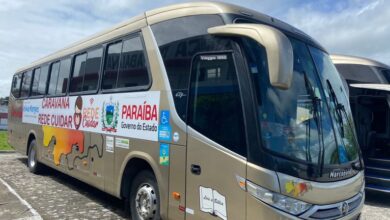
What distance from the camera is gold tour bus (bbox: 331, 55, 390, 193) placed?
9.44 meters

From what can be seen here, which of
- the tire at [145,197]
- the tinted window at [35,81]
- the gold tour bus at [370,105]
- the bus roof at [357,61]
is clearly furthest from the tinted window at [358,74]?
the tinted window at [35,81]

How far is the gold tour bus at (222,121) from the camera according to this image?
388cm

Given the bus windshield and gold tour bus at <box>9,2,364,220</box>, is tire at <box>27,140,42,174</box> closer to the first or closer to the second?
gold tour bus at <box>9,2,364,220</box>

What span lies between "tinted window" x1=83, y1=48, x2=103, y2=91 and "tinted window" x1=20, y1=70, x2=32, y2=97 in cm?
519

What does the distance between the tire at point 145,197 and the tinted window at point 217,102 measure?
1.33 m

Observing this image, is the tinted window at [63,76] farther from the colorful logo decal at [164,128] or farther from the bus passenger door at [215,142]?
the bus passenger door at [215,142]

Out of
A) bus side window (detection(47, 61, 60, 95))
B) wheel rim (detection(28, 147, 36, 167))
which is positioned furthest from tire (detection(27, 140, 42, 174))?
bus side window (detection(47, 61, 60, 95))

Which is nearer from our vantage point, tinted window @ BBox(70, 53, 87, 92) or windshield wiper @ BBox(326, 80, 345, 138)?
windshield wiper @ BBox(326, 80, 345, 138)

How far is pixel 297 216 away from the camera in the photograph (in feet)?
12.5

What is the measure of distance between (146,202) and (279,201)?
92.9 inches

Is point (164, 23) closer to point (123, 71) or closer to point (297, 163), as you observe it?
point (123, 71)

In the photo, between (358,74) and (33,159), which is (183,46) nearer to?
(358,74)

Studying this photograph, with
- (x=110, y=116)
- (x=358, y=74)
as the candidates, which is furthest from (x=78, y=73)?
(x=358, y=74)

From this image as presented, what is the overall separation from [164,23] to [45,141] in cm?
611
